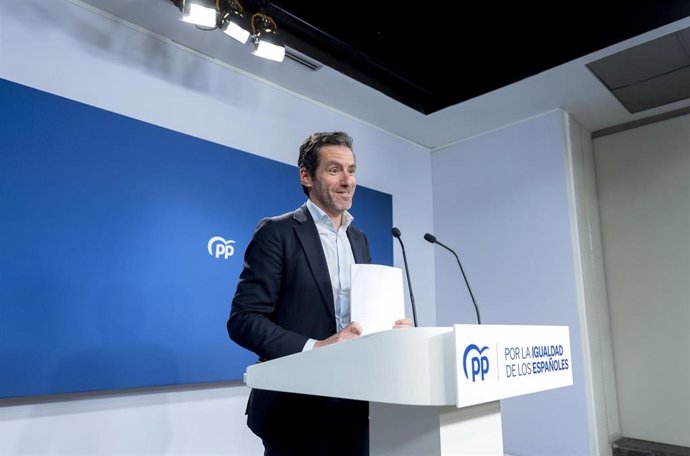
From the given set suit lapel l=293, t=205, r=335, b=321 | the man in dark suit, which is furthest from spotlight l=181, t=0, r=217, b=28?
suit lapel l=293, t=205, r=335, b=321

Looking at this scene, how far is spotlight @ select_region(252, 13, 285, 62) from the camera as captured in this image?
249 cm

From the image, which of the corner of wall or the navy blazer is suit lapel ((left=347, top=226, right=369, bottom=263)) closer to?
the navy blazer

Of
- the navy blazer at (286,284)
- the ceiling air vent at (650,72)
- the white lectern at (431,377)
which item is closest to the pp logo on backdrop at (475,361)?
the white lectern at (431,377)

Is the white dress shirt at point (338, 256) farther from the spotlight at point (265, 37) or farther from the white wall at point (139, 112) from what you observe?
the white wall at point (139, 112)

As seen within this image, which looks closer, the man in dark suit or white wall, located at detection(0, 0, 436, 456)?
the man in dark suit

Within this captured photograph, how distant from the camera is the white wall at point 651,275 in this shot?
343 cm

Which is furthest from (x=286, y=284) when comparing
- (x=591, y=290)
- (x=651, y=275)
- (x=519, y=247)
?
(x=651, y=275)

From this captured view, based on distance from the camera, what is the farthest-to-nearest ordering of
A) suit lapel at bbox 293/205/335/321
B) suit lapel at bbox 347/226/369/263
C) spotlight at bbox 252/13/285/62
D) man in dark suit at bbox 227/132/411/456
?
spotlight at bbox 252/13/285/62, suit lapel at bbox 347/226/369/263, suit lapel at bbox 293/205/335/321, man in dark suit at bbox 227/132/411/456

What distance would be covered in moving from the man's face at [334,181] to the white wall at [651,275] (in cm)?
308

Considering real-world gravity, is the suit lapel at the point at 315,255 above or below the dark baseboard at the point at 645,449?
above

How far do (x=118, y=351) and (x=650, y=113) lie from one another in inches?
163

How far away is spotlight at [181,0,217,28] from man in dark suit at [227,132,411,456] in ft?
3.38

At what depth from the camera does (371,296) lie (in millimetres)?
→ 1123

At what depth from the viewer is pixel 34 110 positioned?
2182 millimetres
